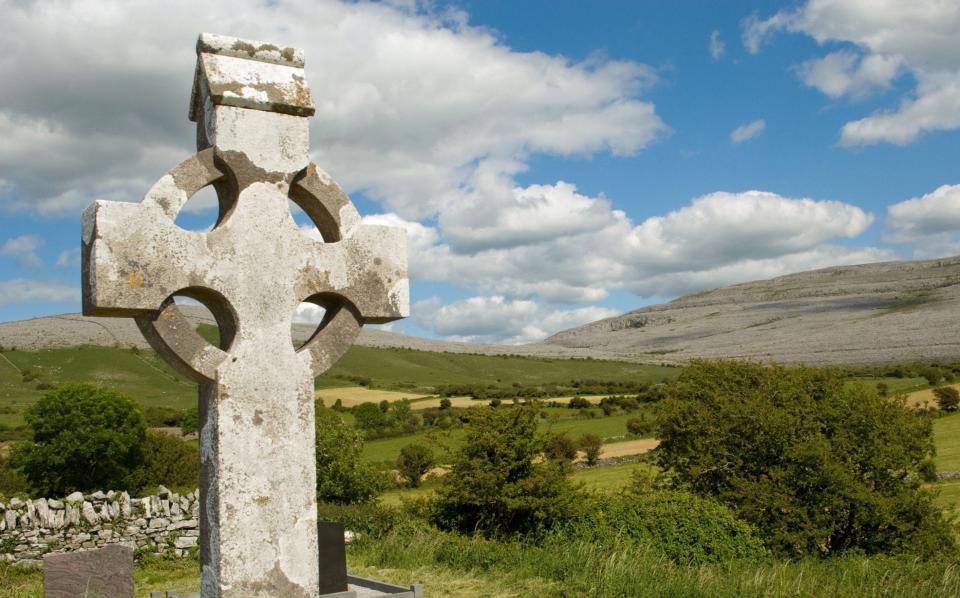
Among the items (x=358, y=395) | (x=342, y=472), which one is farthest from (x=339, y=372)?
(x=342, y=472)

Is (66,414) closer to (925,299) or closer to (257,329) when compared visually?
(257,329)

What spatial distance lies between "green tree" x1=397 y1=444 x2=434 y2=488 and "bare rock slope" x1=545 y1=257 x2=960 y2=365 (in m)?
51.5

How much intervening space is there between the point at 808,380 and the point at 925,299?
126 meters

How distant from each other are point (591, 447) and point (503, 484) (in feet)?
77.2

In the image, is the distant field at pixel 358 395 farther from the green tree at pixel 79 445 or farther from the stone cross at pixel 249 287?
the stone cross at pixel 249 287

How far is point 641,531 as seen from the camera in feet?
54.2

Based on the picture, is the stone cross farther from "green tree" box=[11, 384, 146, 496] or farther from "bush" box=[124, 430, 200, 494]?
"bush" box=[124, 430, 200, 494]

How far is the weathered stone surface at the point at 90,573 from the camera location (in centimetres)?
982

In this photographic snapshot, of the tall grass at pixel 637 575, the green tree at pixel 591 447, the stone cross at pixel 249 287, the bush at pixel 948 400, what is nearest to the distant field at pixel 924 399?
the bush at pixel 948 400

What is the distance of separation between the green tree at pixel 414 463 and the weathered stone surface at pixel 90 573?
2849 centimetres

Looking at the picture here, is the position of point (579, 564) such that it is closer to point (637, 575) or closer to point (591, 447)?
point (637, 575)

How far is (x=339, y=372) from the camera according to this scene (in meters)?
100

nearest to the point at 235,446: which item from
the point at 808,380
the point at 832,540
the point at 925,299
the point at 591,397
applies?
the point at 832,540

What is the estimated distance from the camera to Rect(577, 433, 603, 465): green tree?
4358cm
